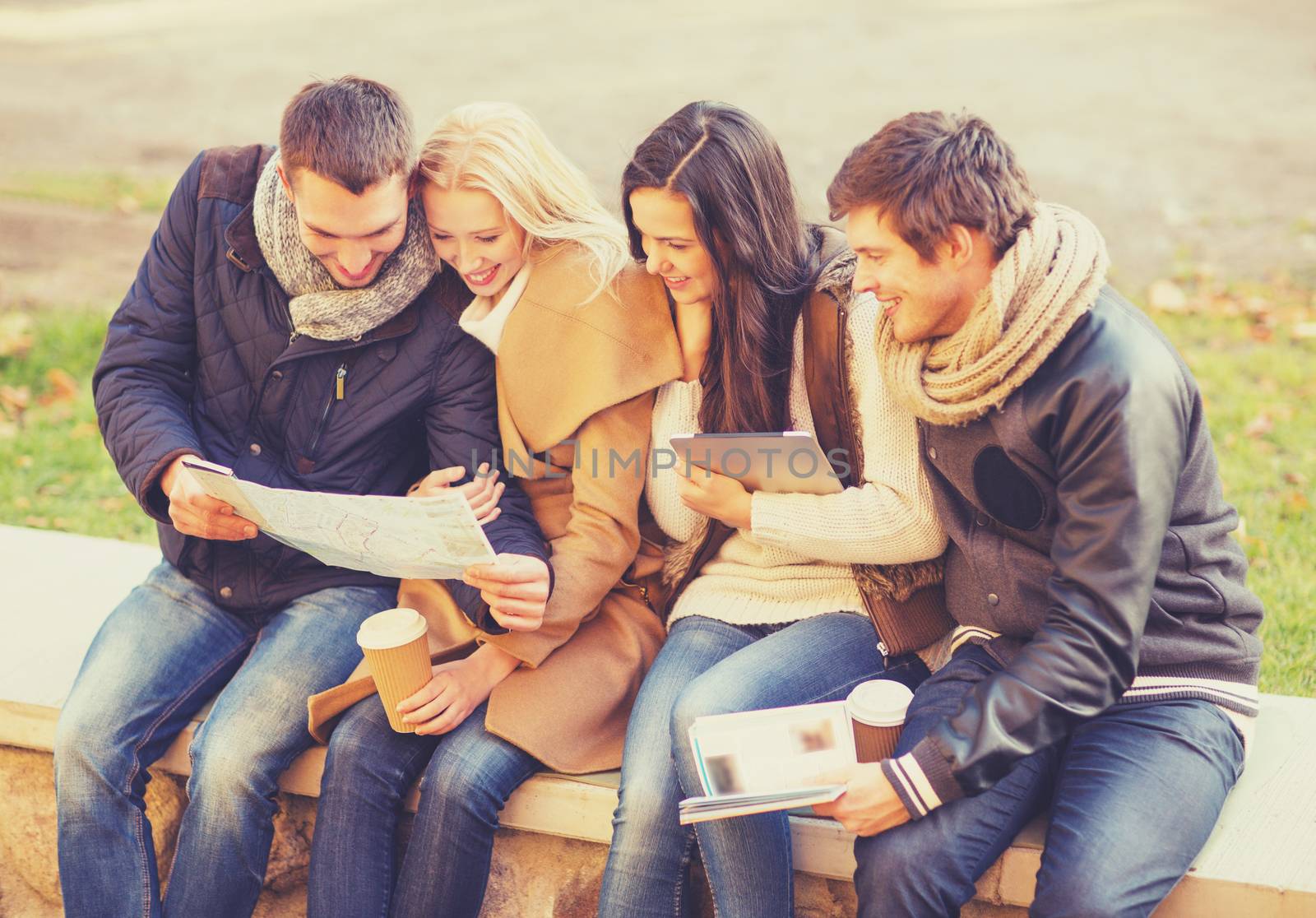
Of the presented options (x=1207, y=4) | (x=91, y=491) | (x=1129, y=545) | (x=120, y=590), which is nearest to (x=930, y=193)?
(x=1129, y=545)

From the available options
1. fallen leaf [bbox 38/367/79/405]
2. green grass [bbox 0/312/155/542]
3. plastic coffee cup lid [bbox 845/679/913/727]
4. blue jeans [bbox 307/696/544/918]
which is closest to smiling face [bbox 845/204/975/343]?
plastic coffee cup lid [bbox 845/679/913/727]

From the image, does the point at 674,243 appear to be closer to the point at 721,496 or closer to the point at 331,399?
the point at 721,496

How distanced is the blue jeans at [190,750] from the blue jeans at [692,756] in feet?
2.45

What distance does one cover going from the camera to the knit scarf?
9.42 ft

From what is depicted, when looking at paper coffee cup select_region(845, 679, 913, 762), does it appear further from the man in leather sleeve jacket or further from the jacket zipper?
the jacket zipper

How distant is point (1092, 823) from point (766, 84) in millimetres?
7984

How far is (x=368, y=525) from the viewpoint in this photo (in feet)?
8.18

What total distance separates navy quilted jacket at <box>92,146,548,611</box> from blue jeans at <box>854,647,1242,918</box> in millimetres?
1143

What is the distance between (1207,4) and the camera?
11.2 m

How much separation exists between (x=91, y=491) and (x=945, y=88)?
6.54m

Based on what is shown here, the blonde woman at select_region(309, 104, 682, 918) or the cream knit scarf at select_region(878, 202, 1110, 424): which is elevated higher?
the cream knit scarf at select_region(878, 202, 1110, 424)

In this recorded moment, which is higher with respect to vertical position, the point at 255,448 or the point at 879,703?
the point at 255,448

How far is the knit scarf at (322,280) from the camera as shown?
113 inches

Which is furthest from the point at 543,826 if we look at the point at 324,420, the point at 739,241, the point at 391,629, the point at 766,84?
the point at 766,84
